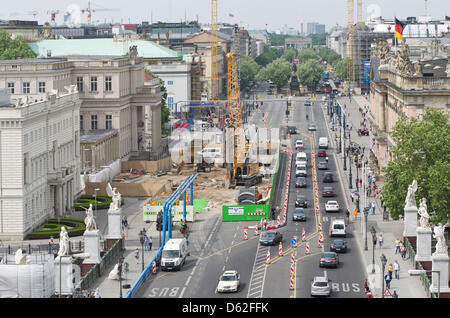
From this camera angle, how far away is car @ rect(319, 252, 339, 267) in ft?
228

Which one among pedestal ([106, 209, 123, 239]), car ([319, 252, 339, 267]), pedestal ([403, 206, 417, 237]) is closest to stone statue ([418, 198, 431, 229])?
pedestal ([403, 206, 417, 237])

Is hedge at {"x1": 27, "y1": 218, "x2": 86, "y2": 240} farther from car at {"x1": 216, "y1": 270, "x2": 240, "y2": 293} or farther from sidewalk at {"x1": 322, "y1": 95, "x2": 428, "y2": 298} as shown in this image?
sidewalk at {"x1": 322, "y1": 95, "x2": 428, "y2": 298}

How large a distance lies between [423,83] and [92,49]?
298 feet

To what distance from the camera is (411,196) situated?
73375 millimetres

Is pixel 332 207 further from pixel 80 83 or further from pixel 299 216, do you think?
pixel 80 83

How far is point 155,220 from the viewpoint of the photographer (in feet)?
301

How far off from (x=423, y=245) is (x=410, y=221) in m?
7.74

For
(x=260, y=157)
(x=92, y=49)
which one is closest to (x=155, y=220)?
(x=260, y=157)

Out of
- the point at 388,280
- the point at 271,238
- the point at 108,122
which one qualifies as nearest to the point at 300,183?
the point at 108,122

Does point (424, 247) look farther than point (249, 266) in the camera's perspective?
No

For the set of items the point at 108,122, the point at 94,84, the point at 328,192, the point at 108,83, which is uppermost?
the point at 108,83

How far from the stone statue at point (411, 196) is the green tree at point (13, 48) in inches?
4211

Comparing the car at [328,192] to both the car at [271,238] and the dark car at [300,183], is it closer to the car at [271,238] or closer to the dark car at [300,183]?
the dark car at [300,183]

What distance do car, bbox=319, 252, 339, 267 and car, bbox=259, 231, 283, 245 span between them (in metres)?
9.02
